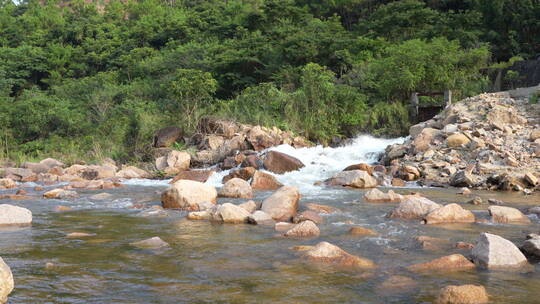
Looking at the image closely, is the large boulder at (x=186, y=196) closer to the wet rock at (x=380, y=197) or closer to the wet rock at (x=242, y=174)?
the wet rock at (x=380, y=197)

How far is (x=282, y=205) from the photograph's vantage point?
24.3 feet

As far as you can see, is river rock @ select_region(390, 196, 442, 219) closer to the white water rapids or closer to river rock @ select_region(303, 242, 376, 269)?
river rock @ select_region(303, 242, 376, 269)

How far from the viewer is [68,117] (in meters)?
23.8

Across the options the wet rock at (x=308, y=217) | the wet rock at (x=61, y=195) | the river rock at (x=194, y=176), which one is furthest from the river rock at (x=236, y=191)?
the wet rock at (x=61, y=195)

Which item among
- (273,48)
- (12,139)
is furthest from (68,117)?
(273,48)

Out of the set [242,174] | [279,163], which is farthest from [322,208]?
[279,163]

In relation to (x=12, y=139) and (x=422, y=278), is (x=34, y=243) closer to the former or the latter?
(x=422, y=278)

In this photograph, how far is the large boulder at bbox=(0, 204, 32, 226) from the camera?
22.6 ft

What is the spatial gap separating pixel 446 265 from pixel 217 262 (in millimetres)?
2252

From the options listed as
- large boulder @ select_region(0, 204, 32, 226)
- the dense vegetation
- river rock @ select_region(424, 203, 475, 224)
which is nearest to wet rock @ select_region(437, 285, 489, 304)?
river rock @ select_region(424, 203, 475, 224)

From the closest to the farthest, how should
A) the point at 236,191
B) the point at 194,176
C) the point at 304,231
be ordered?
the point at 304,231, the point at 236,191, the point at 194,176

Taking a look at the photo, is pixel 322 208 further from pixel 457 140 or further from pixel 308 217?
pixel 457 140

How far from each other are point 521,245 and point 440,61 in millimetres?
15346

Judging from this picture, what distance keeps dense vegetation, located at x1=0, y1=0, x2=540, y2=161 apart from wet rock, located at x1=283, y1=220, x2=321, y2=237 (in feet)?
37.7
